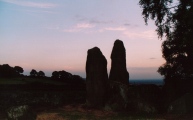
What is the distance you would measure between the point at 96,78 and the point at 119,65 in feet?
17.6

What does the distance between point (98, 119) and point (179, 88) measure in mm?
13124

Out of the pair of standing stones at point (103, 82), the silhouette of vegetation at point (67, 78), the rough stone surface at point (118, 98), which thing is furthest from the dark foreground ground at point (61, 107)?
the silhouette of vegetation at point (67, 78)

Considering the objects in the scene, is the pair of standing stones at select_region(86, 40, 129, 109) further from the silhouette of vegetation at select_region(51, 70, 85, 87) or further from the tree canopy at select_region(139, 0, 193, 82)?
the silhouette of vegetation at select_region(51, 70, 85, 87)

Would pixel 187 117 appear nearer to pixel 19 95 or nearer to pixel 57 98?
pixel 57 98

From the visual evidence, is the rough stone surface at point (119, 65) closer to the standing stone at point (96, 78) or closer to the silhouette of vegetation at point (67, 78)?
the standing stone at point (96, 78)

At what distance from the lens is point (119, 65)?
149ft

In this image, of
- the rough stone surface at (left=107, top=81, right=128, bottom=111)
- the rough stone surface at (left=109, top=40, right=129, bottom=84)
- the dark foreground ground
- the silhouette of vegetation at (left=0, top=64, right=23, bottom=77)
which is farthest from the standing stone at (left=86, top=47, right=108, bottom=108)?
the silhouette of vegetation at (left=0, top=64, right=23, bottom=77)

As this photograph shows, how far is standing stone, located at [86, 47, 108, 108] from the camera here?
4110cm

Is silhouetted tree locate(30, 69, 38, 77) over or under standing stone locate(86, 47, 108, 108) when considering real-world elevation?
over

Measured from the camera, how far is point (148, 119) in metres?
30.4

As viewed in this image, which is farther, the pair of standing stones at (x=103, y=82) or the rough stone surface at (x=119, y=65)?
the rough stone surface at (x=119, y=65)

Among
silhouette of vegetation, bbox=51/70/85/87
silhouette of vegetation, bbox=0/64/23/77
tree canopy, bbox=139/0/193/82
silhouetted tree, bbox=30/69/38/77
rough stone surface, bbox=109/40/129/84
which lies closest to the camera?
tree canopy, bbox=139/0/193/82

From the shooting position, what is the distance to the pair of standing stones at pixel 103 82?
38.8 m

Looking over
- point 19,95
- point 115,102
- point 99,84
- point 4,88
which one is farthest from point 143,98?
point 4,88
